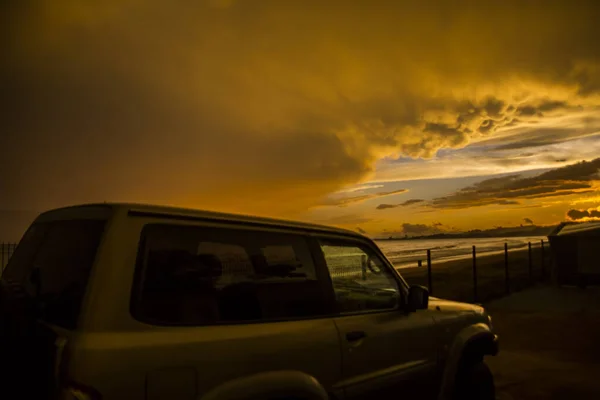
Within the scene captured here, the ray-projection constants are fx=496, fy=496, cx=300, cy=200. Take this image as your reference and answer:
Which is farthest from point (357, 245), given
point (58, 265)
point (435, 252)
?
point (435, 252)

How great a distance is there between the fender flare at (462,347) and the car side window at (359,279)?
0.72 m

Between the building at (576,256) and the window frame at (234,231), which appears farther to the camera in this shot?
the building at (576,256)

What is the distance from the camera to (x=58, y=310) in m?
2.40

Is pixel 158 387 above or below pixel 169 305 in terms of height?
below

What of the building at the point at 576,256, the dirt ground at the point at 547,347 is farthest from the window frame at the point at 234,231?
the building at the point at 576,256

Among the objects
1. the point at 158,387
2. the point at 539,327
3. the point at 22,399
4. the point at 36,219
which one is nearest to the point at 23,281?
the point at 36,219

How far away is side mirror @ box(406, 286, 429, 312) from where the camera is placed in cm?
362

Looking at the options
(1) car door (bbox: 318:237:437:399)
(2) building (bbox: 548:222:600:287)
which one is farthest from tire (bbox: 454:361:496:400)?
(2) building (bbox: 548:222:600:287)

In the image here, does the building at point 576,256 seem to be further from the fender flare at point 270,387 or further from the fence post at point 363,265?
the fender flare at point 270,387

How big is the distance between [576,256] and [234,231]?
17141mm

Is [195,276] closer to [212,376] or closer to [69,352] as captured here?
[212,376]

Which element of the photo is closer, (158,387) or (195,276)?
(158,387)

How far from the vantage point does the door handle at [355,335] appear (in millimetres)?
3141

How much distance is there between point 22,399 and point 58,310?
409 millimetres
